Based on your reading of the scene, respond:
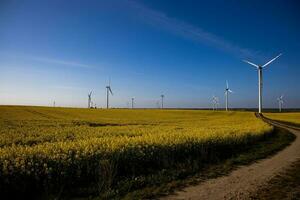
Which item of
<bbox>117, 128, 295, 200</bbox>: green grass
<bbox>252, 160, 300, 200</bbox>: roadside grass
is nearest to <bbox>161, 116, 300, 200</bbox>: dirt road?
<bbox>252, 160, 300, 200</bbox>: roadside grass

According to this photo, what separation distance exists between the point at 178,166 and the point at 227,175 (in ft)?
8.38

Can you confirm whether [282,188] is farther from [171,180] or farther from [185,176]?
[171,180]

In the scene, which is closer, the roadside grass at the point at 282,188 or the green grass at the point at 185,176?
the roadside grass at the point at 282,188

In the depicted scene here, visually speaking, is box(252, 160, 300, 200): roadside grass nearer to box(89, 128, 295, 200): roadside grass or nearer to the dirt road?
the dirt road

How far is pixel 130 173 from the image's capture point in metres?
15.3

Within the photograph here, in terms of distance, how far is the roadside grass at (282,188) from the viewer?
37.4 ft

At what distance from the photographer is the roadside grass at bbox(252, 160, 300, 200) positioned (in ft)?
37.4

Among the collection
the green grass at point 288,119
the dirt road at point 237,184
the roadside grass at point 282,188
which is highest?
the green grass at point 288,119

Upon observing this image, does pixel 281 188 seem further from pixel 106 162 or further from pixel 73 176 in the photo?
pixel 73 176

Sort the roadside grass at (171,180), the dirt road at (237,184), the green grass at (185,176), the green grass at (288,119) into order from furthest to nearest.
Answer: the green grass at (288,119)
the green grass at (185,176)
the roadside grass at (171,180)
the dirt road at (237,184)

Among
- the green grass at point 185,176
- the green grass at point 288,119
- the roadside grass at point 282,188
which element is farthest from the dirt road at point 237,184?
the green grass at point 288,119

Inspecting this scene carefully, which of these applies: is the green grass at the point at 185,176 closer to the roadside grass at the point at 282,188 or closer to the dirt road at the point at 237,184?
the dirt road at the point at 237,184

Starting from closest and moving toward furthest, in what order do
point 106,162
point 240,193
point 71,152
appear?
point 240,193, point 106,162, point 71,152

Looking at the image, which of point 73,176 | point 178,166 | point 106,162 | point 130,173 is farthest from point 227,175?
point 73,176
